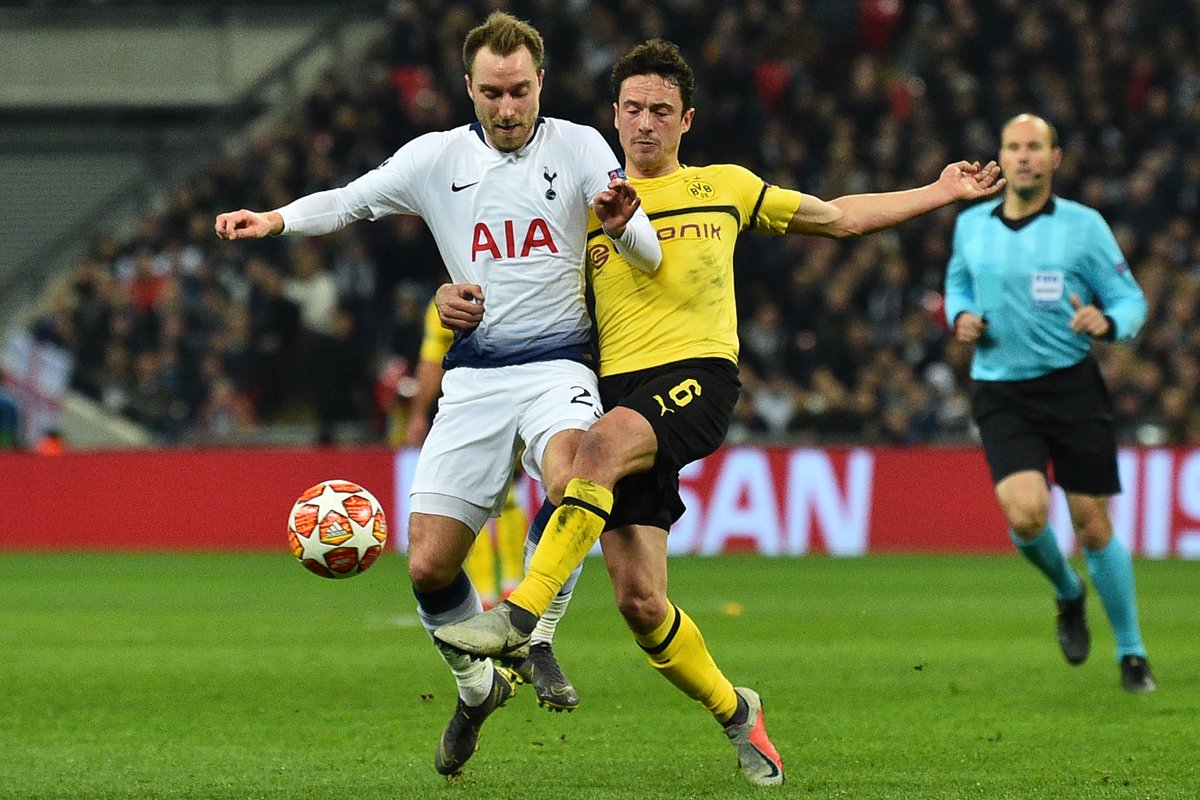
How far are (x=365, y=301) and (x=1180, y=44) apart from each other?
928cm

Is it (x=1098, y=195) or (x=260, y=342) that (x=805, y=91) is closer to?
(x=1098, y=195)

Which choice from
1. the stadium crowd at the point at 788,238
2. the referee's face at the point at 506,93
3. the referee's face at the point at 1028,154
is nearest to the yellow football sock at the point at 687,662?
the referee's face at the point at 506,93

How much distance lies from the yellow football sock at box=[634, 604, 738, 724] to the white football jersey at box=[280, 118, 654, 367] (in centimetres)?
94

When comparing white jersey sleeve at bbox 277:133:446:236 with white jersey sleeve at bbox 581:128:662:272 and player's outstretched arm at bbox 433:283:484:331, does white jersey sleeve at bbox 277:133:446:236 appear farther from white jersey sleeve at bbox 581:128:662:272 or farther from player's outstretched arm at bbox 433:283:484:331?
white jersey sleeve at bbox 581:128:662:272

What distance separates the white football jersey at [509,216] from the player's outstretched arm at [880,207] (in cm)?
73

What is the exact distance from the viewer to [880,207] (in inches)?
251

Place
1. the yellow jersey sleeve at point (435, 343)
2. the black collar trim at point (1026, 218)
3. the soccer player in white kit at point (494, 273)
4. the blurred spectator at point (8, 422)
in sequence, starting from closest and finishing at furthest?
the soccer player in white kit at point (494, 273) → the black collar trim at point (1026, 218) → the yellow jersey sleeve at point (435, 343) → the blurred spectator at point (8, 422)

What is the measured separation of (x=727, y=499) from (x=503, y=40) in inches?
450

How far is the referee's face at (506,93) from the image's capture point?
19.6 feet

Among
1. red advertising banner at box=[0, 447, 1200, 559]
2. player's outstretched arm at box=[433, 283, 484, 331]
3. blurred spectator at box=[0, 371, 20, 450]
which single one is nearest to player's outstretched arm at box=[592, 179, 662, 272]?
player's outstretched arm at box=[433, 283, 484, 331]

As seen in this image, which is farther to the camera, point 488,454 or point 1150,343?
point 1150,343

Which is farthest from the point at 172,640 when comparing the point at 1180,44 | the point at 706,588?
the point at 1180,44

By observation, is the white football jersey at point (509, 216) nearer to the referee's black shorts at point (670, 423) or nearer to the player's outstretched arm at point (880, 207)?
the referee's black shorts at point (670, 423)

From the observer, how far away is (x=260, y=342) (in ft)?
65.3
